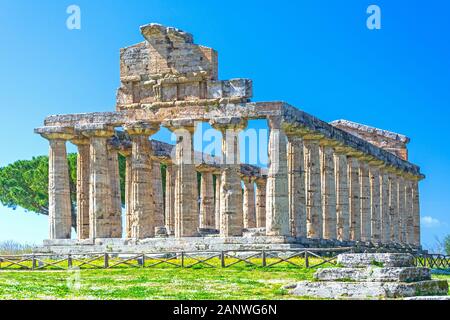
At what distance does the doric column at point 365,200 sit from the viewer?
63062 millimetres

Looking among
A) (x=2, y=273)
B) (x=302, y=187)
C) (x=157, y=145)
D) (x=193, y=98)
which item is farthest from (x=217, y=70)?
(x=2, y=273)

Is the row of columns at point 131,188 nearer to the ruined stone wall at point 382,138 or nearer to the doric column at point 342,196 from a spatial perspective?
the doric column at point 342,196

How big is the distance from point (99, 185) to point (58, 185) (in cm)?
269

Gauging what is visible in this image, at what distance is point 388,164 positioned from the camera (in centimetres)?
6712

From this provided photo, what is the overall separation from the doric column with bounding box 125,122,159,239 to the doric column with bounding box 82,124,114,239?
1.64 m

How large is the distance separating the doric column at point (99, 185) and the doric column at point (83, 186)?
1774 millimetres

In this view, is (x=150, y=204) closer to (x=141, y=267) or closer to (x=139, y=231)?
(x=139, y=231)

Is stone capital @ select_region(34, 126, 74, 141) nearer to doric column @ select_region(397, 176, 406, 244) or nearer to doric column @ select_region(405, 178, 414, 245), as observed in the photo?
doric column @ select_region(397, 176, 406, 244)

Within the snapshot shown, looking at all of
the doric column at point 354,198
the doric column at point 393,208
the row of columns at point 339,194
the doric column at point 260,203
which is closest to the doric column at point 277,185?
the row of columns at point 339,194

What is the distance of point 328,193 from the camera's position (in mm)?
56250

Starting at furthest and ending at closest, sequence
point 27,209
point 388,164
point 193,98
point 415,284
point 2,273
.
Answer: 1. point 27,209
2. point 388,164
3. point 193,98
4. point 2,273
5. point 415,284

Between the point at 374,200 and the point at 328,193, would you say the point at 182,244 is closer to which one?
the point at 328,193

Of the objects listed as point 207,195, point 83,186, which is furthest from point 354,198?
point 83,186

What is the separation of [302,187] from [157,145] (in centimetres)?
1304
